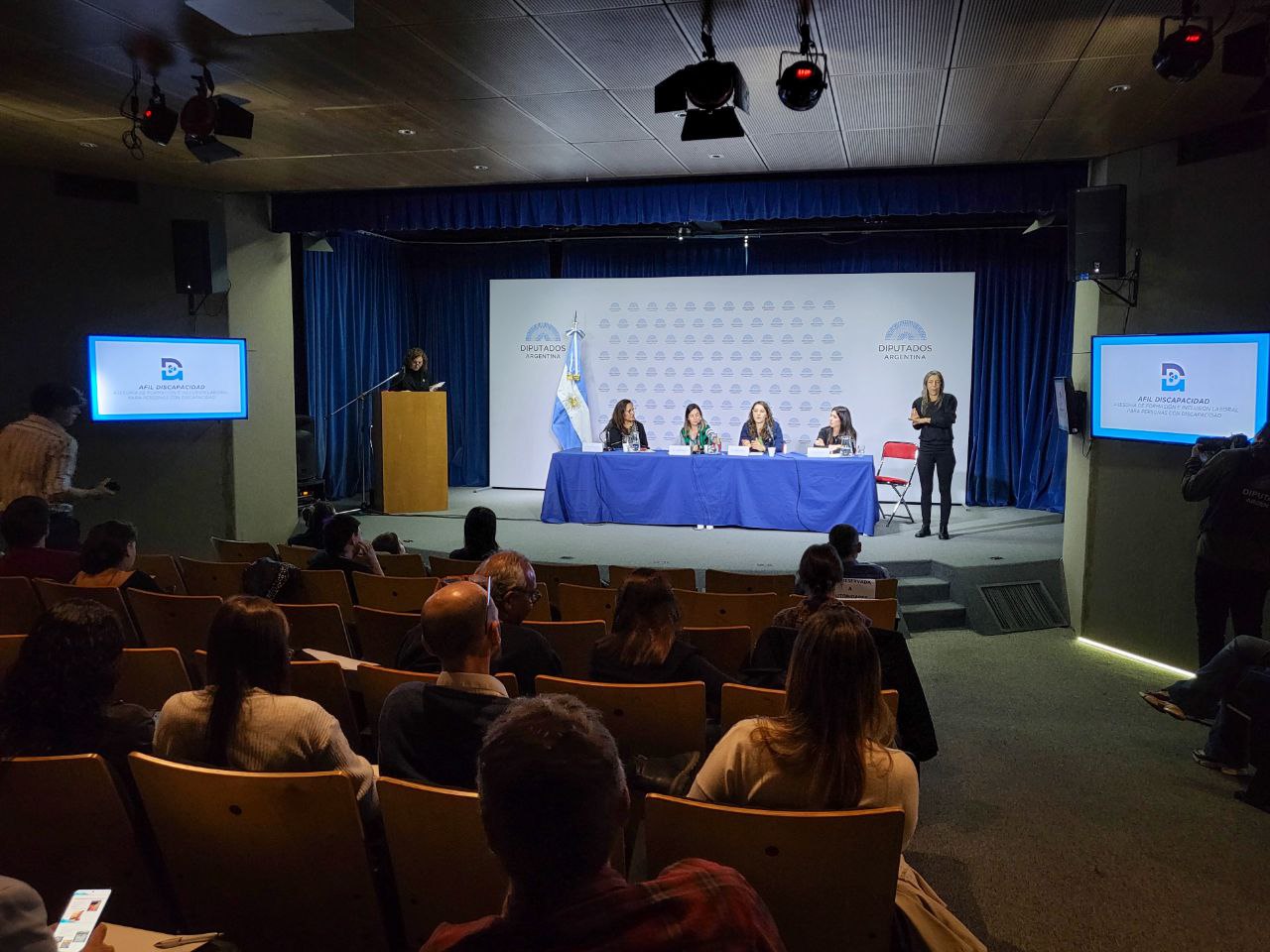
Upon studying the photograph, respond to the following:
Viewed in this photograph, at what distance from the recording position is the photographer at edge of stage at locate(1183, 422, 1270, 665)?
452cm

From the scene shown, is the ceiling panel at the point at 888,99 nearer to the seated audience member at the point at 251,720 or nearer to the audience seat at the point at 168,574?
the seated audience member at the point at 251,720

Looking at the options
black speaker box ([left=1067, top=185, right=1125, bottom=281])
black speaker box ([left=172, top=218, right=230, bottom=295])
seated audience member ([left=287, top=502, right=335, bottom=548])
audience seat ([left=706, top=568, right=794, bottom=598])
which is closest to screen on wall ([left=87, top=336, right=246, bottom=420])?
black speaker box ([left=172, top=218, right=230, bottom=295])

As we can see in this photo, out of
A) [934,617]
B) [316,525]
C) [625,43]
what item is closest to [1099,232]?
[934,617]

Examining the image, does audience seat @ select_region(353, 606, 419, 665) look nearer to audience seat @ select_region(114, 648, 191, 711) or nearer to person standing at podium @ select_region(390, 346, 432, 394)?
audience seat @ select_region(114, 648, 191, 711)

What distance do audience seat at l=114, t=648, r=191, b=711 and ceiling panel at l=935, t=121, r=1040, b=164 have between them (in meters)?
4.96

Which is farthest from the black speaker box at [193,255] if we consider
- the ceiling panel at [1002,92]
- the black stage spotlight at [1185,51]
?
the black stage spotlight at [1185,51]

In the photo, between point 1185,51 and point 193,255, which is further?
point 193,255

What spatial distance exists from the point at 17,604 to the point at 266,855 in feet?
8.97

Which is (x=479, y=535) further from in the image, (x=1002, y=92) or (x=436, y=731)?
(x=1002, y=92)

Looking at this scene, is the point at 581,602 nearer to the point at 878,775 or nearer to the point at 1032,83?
the point at 878,775

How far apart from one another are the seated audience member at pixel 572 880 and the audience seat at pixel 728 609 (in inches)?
123

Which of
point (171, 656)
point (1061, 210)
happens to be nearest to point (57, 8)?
point (171, 656)

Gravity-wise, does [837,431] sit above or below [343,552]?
above

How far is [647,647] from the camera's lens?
9.62 ft
